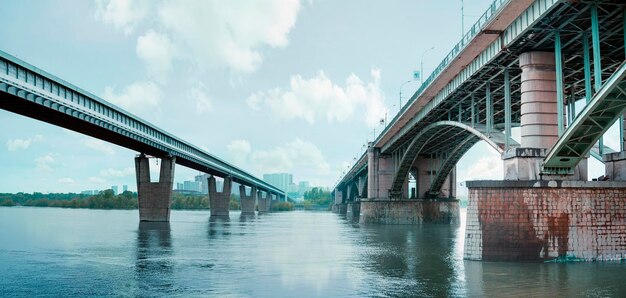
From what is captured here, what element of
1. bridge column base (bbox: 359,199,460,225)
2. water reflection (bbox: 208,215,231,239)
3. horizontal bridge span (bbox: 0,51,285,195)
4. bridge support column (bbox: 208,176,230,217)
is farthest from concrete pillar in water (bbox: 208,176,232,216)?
bridge column base (bbox: 359,199,460,225)

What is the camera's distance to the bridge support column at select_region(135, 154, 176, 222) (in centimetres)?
7338

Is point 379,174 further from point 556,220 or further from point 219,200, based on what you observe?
point 556,220

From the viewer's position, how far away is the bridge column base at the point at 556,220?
30391mm

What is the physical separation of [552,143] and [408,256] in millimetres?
10856

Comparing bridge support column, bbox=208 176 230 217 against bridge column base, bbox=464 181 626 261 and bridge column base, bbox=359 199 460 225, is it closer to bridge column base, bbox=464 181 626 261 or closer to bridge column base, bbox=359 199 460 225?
bridge column base, bbox=359 199 460 225

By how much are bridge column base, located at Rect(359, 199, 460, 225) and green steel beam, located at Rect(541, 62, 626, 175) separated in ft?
182

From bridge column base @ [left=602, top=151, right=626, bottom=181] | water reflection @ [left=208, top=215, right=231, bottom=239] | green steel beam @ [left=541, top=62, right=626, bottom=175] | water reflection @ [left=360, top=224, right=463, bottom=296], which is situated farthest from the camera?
water reflection @ [left=208, top=215, right=231, bottom=239]

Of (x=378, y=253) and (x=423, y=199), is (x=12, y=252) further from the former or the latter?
(x=423, y=199)

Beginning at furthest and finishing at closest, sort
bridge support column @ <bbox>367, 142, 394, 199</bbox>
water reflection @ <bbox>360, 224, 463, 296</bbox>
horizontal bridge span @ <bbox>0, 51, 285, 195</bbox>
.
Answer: bridge support column @ <bbox>367, 142, 394, 199</bbox>
horizontal bridge span @ <bbox>0, 51, 285, 195</bbox>
water reflection @ <bbox>360, 224, 463, 296</bbox>

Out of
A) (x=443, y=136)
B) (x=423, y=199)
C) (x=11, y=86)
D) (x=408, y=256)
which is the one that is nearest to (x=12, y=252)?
(x=11, y=86)

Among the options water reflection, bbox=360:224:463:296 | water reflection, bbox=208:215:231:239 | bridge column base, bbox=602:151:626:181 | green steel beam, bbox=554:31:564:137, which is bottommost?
water reflection, bbox=208:215:231:239

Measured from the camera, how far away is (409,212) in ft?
286

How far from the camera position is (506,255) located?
101 feet

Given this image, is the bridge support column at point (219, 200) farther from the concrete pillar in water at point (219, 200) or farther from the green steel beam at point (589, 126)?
the green steel beam at point (589, 126)
